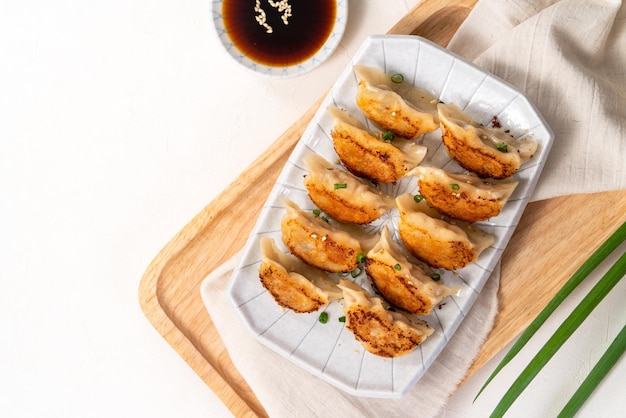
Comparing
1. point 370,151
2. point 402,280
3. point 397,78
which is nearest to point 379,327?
point 402,280

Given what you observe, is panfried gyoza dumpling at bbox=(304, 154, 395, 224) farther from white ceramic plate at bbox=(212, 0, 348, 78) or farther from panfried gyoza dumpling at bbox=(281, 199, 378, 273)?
white ceramic plate at bbox=(212, 0, 348, 78)

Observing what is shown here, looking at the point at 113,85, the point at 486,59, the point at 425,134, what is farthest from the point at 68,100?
the point at 486,59

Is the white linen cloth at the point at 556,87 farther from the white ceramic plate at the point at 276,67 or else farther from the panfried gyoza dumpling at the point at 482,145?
the white ceramic plate at the point at 276,67

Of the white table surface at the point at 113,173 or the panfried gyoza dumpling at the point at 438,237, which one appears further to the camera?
the white table surface at the point at 113,173

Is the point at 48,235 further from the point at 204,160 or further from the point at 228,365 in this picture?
the point at 228,365

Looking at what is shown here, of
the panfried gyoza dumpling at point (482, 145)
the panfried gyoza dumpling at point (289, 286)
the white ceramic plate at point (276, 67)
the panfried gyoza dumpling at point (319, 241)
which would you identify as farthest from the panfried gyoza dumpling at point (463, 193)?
the white ceramic plate at point (276, 67)

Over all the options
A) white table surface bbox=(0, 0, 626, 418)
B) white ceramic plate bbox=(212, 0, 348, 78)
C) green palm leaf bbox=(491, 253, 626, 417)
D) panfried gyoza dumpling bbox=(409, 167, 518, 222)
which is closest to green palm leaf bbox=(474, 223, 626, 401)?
green palm leaf bbox=(491, 253, 626, 417)
